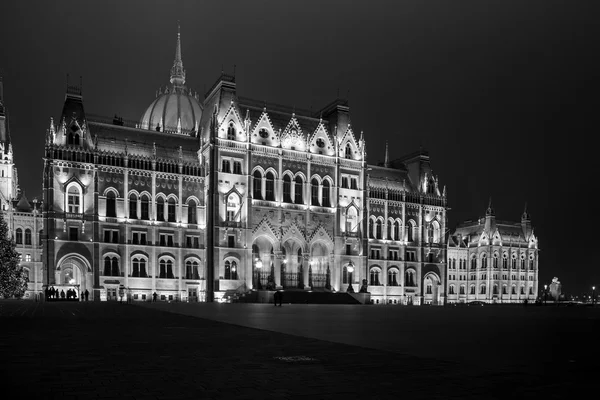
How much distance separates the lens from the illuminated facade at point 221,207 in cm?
6500

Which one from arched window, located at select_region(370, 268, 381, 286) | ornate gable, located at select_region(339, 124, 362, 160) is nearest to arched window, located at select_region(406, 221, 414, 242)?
arched window, located at select_region(370, 268, 381, 286)

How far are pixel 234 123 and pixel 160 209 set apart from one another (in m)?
15.1

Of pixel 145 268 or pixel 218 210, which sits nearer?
pixel 145 268

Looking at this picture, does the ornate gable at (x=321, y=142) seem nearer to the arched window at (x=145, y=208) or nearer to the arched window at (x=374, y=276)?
the arched window at (x=374, y=276)

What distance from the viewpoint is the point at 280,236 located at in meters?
72.8

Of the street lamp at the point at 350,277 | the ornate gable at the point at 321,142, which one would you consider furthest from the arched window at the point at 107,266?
the ornate gable at the point at 321,142

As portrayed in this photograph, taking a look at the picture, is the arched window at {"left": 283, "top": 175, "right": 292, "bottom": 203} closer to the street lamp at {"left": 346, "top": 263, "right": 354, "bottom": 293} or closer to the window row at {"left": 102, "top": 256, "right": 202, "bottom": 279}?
the street lamp at {"left": 346, "top": 263, "right": 354, "bottom": 293}

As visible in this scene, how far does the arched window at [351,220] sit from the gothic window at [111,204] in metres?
32.6

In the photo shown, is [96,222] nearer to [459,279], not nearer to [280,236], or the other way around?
[280,236]

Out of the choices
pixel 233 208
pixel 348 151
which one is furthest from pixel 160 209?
pixel 348 151

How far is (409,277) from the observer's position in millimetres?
88688

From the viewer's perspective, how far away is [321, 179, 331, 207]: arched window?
77938mm

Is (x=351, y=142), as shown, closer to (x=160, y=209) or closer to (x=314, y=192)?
(x=314, y=192)

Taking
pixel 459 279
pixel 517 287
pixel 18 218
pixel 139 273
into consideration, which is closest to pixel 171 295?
pixel 139 273
